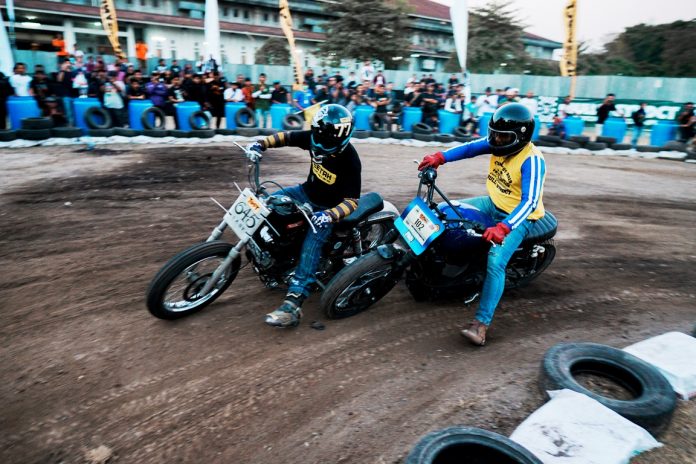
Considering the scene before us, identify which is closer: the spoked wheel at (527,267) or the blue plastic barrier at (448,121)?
the spoked wheel at (527,267)

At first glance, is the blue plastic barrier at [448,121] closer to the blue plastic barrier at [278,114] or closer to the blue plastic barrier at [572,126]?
the blue plastic barrier at [572,126]

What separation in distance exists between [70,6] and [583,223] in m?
44.6

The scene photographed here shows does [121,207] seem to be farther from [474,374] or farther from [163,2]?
[163,2]

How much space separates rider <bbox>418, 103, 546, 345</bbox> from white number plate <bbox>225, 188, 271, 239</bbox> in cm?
159

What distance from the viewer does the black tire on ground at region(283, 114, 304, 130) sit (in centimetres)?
1481

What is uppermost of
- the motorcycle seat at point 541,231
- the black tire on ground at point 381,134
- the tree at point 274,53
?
the tree at point 274,53

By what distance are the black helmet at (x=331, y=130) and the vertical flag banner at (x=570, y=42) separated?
57.7 feet

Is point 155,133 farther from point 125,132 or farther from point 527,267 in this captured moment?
point 527,267

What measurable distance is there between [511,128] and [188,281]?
3210mm

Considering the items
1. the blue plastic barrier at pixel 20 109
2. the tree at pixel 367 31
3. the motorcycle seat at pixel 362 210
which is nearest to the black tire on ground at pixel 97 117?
the blue plastic barrier at pixel 20 109

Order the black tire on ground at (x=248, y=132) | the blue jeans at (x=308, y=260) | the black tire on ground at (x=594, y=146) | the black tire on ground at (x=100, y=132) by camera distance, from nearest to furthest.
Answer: the blue jeans at (x=308, y=260) → the black tire on ground at (x=100, y=132) → the black tire on ground at (x=248, y=132) → the black tire on ground at (x=594, y=146)

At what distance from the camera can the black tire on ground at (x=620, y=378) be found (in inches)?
120

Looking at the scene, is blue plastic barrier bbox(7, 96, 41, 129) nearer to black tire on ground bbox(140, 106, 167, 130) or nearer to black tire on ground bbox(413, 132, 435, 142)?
black tire on ground bbox(140, 106, 167, 130)

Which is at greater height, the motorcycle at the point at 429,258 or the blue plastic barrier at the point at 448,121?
the blue plastic barrier at the point at 448,121
